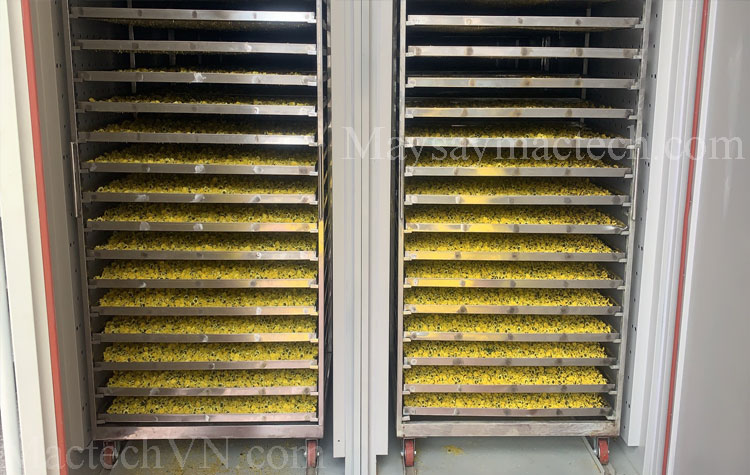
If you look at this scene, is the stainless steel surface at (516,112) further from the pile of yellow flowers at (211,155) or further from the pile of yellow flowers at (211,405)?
the pile of yellow flowers at (211,405)

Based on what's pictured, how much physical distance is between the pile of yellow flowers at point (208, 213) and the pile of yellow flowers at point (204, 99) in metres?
0.43

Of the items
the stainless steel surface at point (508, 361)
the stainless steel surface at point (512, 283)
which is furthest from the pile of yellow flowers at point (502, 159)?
the stainless steel surface at point (508, 361)

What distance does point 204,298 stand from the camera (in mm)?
2783

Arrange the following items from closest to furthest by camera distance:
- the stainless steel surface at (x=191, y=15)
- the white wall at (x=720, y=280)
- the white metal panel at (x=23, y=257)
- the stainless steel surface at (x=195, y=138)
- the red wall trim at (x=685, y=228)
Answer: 1. the white metal panel at (x=23, y=257)
2. the white wall at (x=720, y=280)
3. the red wall trim at (x=685, y=228)
4. the stainless steel surface at (x=191, y=15)
5. the stainless steel surface at (x=195, y=138)

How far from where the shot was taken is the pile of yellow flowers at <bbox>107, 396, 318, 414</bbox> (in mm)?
2809

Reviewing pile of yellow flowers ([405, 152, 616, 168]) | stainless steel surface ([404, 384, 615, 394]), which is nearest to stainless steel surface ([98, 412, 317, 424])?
stainless steel surface ([404, 384, 615, 394])

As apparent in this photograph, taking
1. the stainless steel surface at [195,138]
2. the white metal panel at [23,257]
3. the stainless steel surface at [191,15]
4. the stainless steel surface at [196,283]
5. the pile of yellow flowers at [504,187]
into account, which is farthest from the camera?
the pile of yellow flowers at [504,187]

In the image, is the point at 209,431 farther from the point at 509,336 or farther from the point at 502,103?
the point at 502,103

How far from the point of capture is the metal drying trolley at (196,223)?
2521 millimetres

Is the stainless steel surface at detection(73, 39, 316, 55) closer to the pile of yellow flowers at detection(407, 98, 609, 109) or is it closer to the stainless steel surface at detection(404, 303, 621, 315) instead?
the pile of yellow flowers at detection(407, 98, 609, 109)

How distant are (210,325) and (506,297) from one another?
1.22m

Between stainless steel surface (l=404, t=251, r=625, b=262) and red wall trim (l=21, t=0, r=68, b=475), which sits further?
stainless steel surface (l=404, t=251, r=625, b=262)

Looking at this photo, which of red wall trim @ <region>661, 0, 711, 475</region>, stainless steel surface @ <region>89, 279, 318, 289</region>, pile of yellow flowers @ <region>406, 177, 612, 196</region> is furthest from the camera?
pile of yellow flowers @ <region>406, 177, 612, 196</region>

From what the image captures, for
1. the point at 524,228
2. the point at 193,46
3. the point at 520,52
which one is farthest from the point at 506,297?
the point at 193,46
